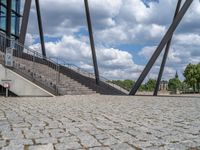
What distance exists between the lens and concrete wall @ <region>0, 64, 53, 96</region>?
15.8 meters

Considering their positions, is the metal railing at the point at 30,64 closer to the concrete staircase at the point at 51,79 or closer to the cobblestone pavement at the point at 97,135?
the concrete staircase at the point at 51,79

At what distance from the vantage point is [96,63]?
28047mm

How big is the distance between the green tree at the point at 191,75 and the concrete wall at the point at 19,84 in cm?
5556

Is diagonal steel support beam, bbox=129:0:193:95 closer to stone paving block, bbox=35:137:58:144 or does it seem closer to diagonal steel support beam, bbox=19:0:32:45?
diagonal steel support beam, bbox=19:0:32:45

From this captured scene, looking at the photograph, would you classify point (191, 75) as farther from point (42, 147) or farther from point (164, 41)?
point (42, 147)

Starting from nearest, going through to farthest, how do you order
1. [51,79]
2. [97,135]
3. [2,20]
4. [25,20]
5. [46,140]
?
[46,140], [97,135], [51,79], [25,20], [2,20]

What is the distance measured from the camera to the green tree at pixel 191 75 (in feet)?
218

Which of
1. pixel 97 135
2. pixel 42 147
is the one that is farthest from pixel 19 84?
pixel 42 147

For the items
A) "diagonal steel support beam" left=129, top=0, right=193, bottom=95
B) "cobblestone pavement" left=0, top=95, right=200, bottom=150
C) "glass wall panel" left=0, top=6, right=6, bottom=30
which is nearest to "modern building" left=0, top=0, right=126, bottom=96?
"diagonal steel support beam" left=129, top=0, right=193, bottom=95

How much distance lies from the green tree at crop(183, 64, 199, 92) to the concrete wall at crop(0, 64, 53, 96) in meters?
55.6

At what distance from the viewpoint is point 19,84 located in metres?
15.9

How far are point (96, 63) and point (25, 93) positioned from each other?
1290 cm

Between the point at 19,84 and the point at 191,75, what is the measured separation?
56.9 metres

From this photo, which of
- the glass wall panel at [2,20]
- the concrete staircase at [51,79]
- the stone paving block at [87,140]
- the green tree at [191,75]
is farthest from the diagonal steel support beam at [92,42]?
the green tree at [191,75]
